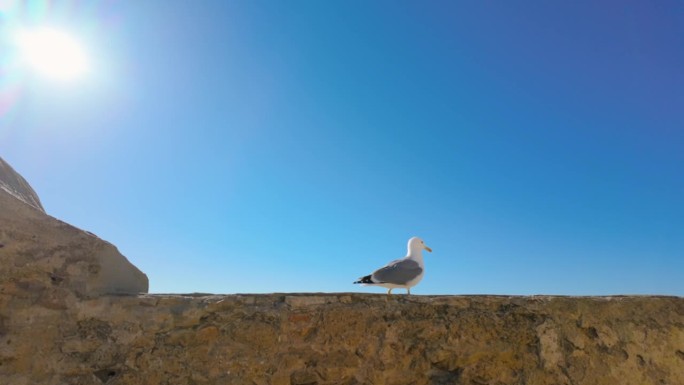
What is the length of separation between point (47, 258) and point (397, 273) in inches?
93.0

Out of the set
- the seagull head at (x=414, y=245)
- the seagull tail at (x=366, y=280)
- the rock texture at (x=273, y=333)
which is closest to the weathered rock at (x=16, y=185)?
the rock texture at (x=273, y=333)

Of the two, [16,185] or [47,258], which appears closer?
[47,258]

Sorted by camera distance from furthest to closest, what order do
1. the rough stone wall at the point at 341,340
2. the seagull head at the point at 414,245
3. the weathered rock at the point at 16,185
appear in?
the seagull head at the point at 414,245 → the weathered rock at the point at 16,185 → the rough stone wall at the point at 341,340

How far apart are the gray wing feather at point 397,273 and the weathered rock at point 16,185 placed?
2346 millimetres

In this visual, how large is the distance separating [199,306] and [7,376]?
0.96 metres

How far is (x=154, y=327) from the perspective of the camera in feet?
8.57

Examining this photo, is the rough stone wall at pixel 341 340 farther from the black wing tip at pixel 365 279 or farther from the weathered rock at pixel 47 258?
the black wing tip at pixel 365 279

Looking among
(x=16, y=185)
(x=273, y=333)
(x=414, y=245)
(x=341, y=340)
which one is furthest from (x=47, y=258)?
(x=414, y=245)

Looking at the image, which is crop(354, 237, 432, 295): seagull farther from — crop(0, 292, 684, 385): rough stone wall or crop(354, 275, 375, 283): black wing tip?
crop(0, 292, 684, 385): rough stone wall

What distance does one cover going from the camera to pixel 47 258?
2.65 metres

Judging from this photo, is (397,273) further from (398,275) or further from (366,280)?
(366,280)

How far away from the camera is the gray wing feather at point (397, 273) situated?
3.79 meters

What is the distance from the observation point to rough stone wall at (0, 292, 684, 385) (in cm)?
254

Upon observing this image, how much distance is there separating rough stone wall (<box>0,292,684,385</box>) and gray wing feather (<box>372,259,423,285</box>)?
804 millimetres
